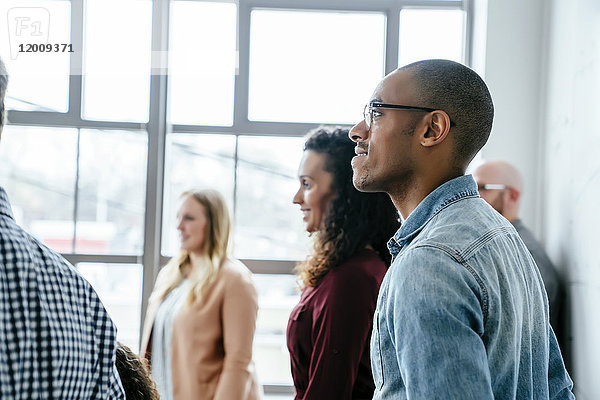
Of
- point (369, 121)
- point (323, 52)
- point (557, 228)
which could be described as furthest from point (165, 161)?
point (369, 121)

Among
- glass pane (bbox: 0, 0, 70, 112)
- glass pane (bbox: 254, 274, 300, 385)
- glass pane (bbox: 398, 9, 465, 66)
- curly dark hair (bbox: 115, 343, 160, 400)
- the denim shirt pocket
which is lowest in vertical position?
glass pane (bbox: 254, 274, 300, 385)

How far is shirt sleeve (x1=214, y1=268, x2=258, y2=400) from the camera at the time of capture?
8.16 ft

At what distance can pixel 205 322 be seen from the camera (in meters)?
2.56

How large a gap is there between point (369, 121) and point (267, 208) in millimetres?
2449

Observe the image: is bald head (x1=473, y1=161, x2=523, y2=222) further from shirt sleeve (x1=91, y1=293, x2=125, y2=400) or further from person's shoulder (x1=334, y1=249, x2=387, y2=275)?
shirt sleeve (x1=91, y1=293, x2=125, y2=400)

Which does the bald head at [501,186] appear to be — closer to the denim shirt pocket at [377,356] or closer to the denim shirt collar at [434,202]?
the denim shirt collar at [434,202]

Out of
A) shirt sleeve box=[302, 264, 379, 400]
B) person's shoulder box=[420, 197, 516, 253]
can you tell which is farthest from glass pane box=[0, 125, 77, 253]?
person's shoulder box=[420, 197, 516, 253]

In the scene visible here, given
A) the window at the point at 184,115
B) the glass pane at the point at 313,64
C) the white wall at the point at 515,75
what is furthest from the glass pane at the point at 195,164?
the white wall at the point at 515,75

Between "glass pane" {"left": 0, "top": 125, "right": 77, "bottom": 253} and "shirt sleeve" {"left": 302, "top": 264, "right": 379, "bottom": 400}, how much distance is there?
7.77 ft

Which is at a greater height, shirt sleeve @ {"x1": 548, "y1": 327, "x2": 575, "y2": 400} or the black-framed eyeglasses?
the black-framed eyeglasses

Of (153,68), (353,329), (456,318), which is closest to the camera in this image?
(456,318)

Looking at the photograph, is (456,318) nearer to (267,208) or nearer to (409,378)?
(409,378)

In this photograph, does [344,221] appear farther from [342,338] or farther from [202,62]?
[202,62]

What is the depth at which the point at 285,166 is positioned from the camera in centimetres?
372
